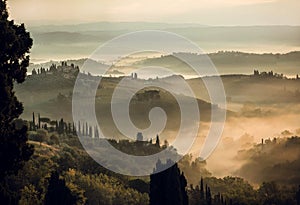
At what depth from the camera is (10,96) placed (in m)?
44.1

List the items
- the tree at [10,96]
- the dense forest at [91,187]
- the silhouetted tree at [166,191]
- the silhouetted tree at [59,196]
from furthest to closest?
the silhouetted tree at [166,191], the dense forest at [91,187], the silhouetted tree at [59,196], the tree at [10,96]

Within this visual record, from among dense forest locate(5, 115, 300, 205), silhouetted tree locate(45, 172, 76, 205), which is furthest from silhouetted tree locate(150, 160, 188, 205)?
silhouetted tree locate(45, 172, 76, 205)

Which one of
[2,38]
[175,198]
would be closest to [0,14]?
[2,38]

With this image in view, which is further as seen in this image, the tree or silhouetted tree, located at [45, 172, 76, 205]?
silhouetted tree, located at [45, 172, 76, 205]

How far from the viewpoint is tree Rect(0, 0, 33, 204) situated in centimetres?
4378

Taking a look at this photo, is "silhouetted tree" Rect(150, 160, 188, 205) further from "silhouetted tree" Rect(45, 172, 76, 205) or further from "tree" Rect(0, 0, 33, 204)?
"tree" Rect(0, 0, 33, 204)

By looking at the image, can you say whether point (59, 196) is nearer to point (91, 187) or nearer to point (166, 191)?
point (166, 191)

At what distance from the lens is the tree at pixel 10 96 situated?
43.8 m

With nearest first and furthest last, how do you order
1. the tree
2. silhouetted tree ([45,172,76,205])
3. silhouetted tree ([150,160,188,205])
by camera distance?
the tree < silhouetted tree ([45,172,76,205]) < silhouetted tree ([150,160,188,205])

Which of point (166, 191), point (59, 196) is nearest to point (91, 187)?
point (166, 191)

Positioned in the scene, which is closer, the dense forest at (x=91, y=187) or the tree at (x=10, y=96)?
the tree at (x=10, y=96)

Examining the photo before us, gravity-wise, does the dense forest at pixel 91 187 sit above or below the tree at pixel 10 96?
below

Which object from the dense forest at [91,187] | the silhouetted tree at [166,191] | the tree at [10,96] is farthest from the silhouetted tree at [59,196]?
the tree at [10,96]

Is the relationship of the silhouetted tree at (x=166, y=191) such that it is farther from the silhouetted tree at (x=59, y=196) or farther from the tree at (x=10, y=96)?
the tree at (x=10, y=96)
